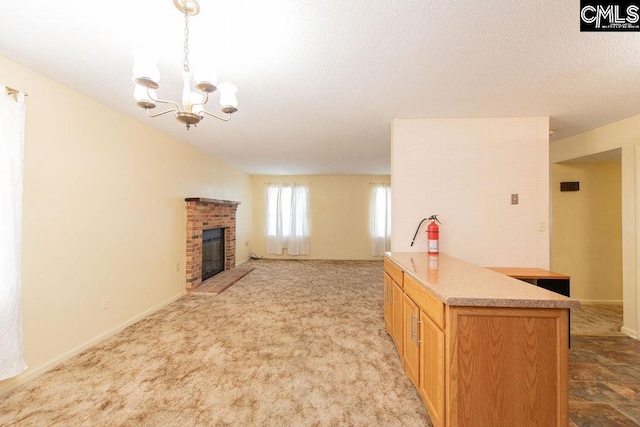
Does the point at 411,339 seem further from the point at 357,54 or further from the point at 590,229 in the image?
the point at 590,229

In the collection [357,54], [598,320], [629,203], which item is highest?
[357,54]

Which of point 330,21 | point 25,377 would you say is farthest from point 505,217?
point 25,377

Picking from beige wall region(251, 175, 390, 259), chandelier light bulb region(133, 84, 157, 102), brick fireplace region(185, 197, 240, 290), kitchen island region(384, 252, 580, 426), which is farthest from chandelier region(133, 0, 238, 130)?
beige wall region(251, 175, 390, 259)

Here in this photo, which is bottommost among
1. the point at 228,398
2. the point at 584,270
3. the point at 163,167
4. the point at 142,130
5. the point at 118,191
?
the point at 228,398

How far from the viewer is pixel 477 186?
2848 mm

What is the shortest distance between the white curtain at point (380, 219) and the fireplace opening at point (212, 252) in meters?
3.79

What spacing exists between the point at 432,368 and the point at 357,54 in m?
2.00

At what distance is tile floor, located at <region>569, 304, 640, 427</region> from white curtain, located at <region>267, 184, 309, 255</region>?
17.8 feet

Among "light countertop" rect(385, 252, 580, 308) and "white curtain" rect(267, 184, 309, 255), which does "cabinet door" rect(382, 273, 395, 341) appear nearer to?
"light countertop" rect(385, 252, 580, 308)

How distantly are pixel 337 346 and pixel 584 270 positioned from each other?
3953 millimetres

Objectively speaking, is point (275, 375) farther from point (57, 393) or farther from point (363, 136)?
point (363, 136)

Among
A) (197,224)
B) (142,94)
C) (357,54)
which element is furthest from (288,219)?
(142,94)

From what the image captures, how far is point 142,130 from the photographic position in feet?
10.2

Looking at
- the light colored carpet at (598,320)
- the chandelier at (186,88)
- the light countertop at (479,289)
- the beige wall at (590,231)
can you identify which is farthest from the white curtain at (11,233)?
the beige wall at (590,231)
